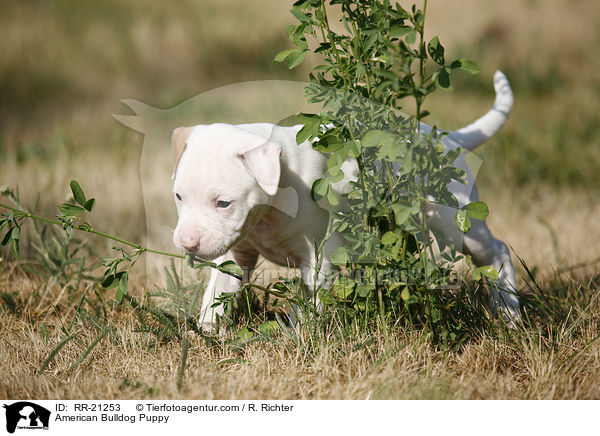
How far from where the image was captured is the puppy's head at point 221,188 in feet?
5.81

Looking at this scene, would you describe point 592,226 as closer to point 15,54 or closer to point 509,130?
point 509,130

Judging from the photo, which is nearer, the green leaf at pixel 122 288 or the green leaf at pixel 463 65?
the green leaf at pixel 463 65

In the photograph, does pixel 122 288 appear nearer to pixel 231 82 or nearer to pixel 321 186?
pixel 321 186

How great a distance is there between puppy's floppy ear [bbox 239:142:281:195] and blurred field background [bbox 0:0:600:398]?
613 millimetres

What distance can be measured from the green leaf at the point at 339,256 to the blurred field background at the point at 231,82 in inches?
37.3

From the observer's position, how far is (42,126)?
591 cm

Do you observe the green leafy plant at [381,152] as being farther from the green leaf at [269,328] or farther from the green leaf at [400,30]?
the green leaf at [269,328]

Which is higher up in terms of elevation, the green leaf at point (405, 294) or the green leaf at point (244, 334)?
the green leaf at point (405, 294)

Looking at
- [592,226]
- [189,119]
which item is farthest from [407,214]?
[592,226]

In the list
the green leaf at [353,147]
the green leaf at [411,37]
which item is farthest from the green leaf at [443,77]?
the green leaf at [353,147]

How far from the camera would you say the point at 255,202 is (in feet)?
6.14

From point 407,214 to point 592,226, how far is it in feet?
7.57

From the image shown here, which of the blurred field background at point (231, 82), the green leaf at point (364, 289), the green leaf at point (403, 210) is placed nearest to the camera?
the green leaf at point (403, 210)

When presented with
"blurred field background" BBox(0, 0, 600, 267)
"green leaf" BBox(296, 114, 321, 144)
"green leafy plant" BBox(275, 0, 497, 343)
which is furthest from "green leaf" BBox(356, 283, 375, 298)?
"blurred field background" BBox(0, 0, 600, 267)
